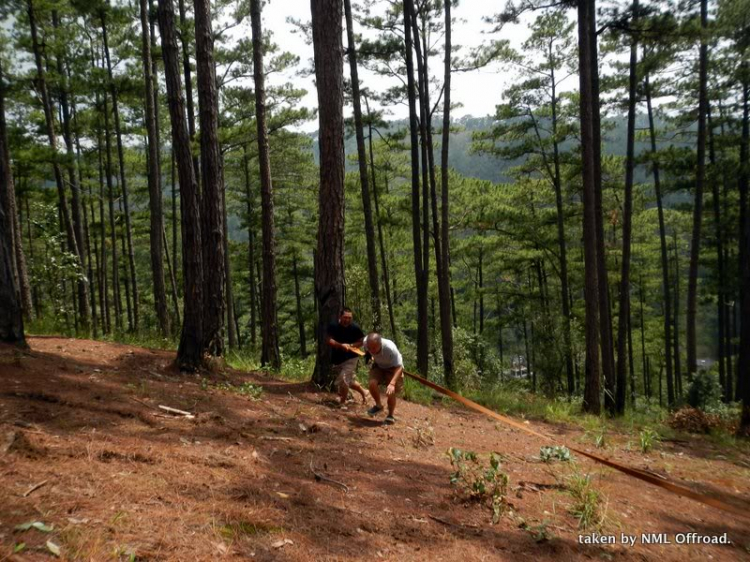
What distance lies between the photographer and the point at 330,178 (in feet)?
25.3

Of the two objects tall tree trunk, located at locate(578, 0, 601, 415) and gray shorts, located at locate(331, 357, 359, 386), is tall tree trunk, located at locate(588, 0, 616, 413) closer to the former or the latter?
tall tree trunk, located at locate(578, 0, 601, 415)

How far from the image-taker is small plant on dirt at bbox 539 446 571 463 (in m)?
5.73

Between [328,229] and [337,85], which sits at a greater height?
[337,85]

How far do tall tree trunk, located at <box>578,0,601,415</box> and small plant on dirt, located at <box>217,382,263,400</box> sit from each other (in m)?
7.32

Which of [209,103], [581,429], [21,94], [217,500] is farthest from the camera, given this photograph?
[21,94]

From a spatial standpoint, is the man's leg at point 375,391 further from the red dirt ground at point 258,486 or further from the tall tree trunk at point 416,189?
the tall tree trunk at point 416,189

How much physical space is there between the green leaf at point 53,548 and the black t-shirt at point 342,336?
5.01 meters

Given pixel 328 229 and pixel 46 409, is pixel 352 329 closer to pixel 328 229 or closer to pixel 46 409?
pixel 328 229

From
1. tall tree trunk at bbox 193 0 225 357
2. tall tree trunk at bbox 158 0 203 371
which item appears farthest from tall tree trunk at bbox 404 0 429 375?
tall tree trunk at bbox 158 0 203 371

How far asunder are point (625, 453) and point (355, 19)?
13045 mm

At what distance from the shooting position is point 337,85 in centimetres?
766

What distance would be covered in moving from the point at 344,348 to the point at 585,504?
3845 mm

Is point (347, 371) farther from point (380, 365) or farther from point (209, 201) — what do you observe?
point (209, 201)

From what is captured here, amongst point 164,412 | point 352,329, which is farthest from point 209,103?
point 164,412
